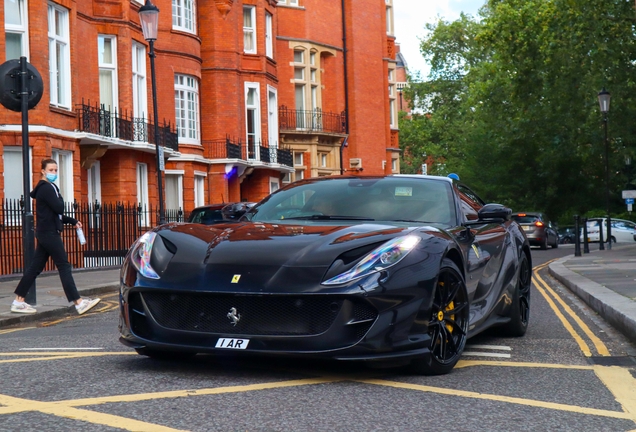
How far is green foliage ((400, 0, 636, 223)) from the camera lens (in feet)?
111

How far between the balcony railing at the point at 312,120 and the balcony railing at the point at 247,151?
3.50 meters

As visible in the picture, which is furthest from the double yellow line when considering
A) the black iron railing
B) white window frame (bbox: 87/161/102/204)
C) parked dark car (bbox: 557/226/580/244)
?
parked dark car (bbox: 557/226/580/244)

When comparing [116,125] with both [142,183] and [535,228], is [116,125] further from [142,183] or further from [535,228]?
[535,228]

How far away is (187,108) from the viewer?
36062mm

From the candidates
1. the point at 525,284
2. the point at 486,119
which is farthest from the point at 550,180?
the point at 525,284

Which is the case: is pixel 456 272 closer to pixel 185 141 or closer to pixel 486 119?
pixel 185 141

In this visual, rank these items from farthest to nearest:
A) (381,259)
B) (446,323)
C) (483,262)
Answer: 1. (483,262)
2. (446,323)
3. (381,259)

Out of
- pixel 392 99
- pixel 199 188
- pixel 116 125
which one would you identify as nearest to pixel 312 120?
pixel 392 99

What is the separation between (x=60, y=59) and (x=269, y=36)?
1882 cm

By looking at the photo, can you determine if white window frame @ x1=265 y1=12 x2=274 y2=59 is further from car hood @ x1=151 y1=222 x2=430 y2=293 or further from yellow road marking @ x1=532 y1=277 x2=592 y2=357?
car hood @ x1=151 y1=222 x2=430 y2=293

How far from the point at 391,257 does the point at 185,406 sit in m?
1.60

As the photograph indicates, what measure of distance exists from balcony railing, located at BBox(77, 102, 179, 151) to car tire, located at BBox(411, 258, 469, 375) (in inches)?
834

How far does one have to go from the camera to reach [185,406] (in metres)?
5.02

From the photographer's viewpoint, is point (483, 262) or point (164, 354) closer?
point (164, 354)
